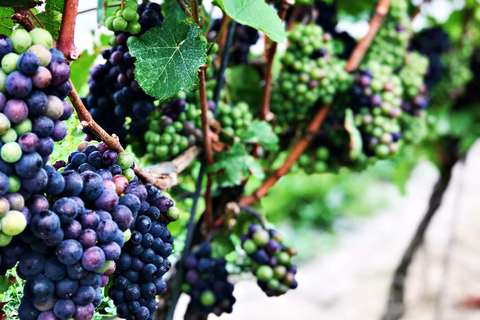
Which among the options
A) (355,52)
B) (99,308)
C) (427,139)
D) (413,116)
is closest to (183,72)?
(99,308)

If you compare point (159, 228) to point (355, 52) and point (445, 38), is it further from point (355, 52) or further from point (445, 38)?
point (445, 38)

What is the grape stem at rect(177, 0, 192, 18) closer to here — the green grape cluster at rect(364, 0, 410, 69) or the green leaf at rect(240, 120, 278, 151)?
the green leaf at rect(240, 120, 278, 151)

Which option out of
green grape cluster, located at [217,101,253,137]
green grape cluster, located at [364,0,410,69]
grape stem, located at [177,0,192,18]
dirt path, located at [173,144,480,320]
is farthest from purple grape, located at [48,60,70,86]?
dirt path, located at [173,144,480,320]

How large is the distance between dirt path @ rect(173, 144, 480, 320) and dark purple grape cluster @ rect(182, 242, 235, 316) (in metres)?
1.89

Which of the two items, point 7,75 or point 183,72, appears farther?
point 183,72

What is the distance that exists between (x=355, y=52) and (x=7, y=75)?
83 cm

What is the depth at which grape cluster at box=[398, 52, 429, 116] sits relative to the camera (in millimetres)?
1046

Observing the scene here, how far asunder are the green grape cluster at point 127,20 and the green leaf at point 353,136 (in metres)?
0.56

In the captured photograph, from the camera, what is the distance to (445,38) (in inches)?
50.4

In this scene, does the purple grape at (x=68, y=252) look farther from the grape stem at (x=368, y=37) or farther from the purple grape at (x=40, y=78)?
the grape stem at (x=368, y=37)

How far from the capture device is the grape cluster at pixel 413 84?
105 centimetres

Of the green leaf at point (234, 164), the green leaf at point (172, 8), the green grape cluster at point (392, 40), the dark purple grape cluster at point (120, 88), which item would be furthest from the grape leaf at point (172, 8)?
the green grape cluster at point (392, 40)

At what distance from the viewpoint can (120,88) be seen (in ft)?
1.64

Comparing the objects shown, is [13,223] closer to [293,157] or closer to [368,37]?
[293,157]
